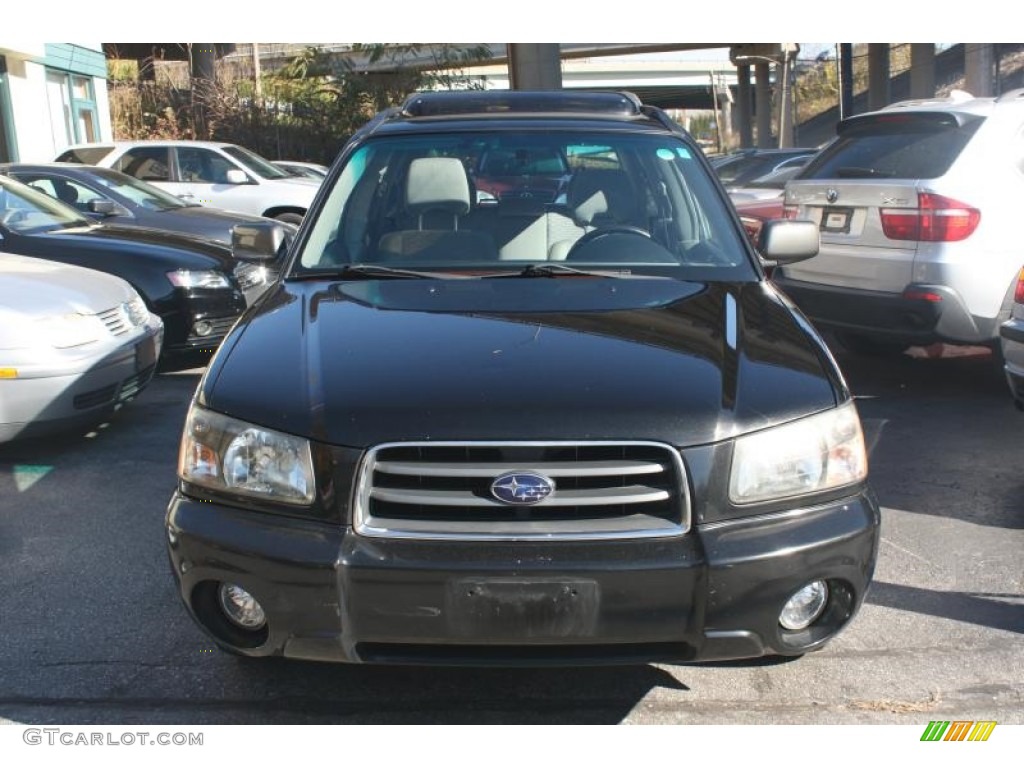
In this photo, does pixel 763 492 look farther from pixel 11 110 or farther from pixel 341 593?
pixel 11 110

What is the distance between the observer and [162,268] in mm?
7242

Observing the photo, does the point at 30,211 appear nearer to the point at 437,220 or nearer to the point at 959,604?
the point at 437,220

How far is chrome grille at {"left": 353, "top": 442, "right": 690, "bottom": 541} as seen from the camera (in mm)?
2633

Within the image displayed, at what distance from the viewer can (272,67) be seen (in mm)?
37312

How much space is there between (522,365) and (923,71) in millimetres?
34976

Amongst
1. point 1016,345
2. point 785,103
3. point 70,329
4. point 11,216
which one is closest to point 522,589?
point 1016,345

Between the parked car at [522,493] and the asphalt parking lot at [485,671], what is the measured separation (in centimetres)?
44

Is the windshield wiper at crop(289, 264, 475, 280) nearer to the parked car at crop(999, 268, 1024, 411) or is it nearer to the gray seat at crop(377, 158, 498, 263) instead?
the gray seat at crop(377, 158, 498, 263)

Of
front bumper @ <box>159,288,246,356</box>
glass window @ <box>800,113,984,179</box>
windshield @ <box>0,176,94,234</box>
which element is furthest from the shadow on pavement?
windshield @ <box>0,176,94,234</box>

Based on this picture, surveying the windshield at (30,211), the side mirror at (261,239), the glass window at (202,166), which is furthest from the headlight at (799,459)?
the glass window at (202,166)

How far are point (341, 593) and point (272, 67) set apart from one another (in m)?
37.5

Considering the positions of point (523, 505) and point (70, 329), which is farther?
point (70, 329)
